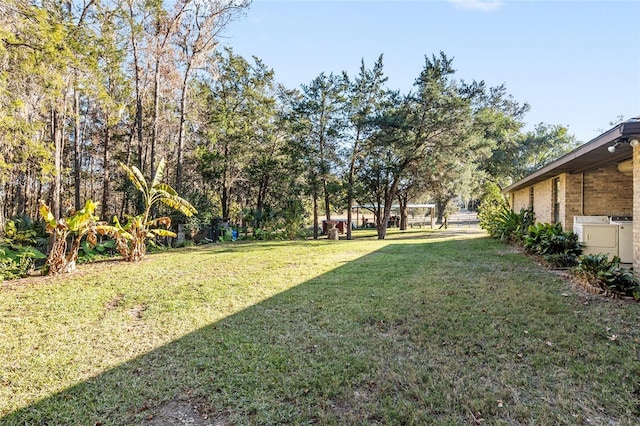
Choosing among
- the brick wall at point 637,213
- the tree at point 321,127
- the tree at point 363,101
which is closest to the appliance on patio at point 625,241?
the brick wall at point 637,213

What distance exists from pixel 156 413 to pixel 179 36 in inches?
623

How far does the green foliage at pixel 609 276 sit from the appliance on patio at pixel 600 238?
1898 millimetres

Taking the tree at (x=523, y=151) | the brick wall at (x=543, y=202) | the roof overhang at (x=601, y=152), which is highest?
the tree at (x=523, y=151)

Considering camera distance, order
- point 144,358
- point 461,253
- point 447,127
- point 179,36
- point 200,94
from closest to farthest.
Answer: point 144,358 < point 461,253 < point 179,36 < point 447,127 < point 200,94

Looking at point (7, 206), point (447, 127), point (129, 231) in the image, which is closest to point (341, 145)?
point (447, 127)

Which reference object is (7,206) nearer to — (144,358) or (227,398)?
(144,358)

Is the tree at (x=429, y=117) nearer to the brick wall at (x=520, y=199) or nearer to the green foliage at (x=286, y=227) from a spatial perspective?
the brick wall at (x=520, y=199)

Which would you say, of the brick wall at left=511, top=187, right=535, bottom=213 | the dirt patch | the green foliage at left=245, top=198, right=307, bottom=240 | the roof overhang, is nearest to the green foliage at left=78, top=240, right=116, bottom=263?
the green foliage at left=245, top=198, right=307, bottom=240

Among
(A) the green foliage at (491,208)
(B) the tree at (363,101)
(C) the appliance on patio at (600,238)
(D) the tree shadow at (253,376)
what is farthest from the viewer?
(B) the tree at (363,101)

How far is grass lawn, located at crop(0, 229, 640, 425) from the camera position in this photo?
2535 millimetres

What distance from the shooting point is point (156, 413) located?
2541 millimetres

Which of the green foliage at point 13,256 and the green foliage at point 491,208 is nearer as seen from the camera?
the green foliage at point 13,256

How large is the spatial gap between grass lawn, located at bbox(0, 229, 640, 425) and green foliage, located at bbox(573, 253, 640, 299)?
0.34m

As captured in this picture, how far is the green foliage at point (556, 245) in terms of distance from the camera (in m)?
7.45
